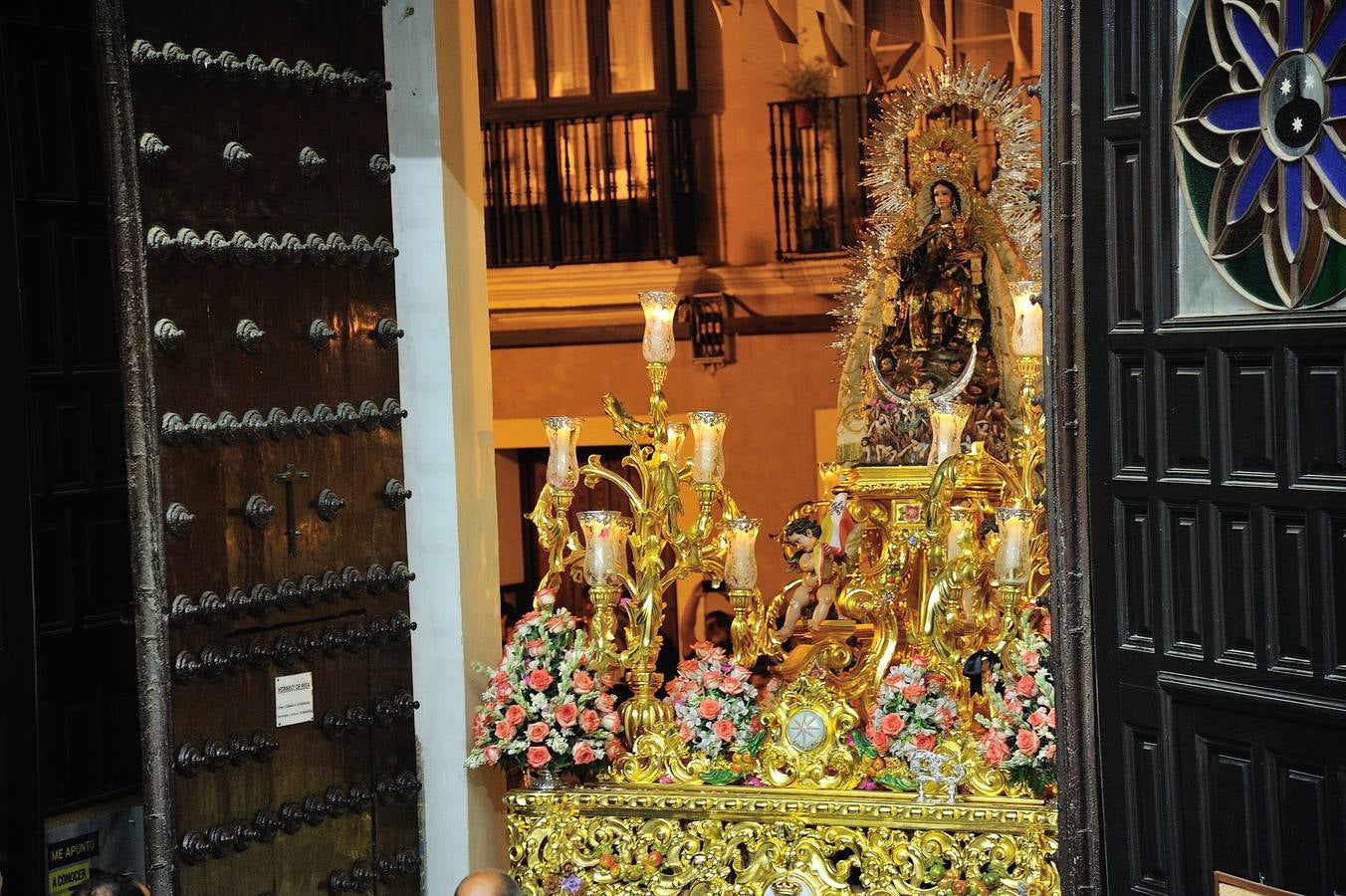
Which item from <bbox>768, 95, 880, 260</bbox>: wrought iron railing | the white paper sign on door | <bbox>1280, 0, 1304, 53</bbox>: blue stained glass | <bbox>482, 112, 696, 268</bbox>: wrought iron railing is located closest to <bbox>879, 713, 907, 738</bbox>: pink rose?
the white paper sign on door

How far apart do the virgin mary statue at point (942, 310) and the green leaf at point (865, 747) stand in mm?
1635

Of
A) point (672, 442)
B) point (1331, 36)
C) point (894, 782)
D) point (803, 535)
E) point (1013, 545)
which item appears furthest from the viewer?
point (803, 535)

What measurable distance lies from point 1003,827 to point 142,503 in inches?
105

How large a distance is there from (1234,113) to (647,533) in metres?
2.70

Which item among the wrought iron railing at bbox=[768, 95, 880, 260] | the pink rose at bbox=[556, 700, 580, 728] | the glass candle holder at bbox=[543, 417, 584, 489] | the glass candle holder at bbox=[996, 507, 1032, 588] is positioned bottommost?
the pink rose at bbox=[556, 700, 580, 728]

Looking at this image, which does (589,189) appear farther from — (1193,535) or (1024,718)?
(1193,535)

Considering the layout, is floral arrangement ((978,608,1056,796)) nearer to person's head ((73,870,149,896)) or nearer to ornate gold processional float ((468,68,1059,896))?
ornate gold processional float ((468,68,1059,896))

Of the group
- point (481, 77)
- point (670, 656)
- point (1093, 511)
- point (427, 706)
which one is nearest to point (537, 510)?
point (427, 706)

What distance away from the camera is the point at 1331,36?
4547 mm

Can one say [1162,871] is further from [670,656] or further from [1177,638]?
[670,656]

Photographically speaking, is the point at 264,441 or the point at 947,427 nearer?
the point at 264,441

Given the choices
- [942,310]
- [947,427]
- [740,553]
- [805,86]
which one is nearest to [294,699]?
[740,553]

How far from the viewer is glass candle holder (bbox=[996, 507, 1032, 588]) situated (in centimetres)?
609

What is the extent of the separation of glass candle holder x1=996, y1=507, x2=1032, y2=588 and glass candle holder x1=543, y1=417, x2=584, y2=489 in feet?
4.68
